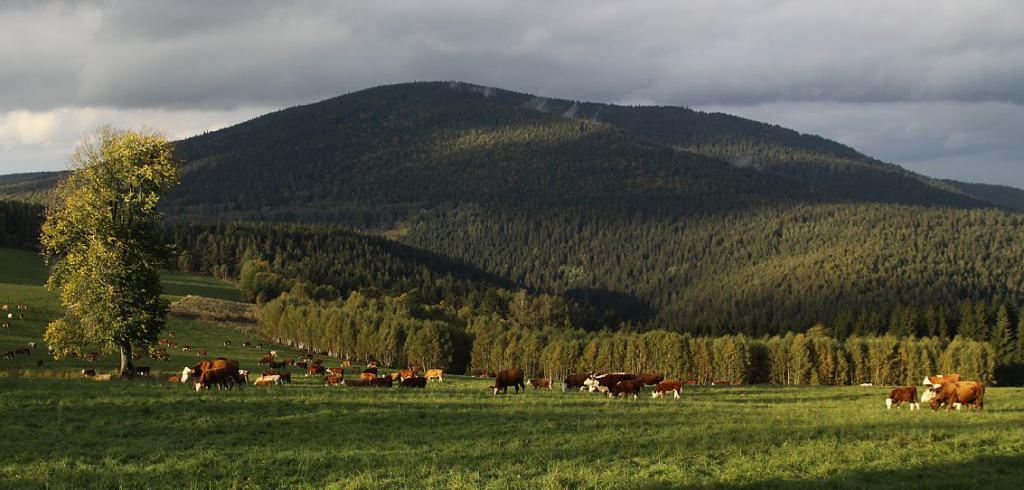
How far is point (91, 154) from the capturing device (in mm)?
39938

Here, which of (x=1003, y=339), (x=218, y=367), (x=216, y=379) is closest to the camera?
(x=216, y=379)

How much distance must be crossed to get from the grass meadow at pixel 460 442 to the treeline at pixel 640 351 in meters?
79.8

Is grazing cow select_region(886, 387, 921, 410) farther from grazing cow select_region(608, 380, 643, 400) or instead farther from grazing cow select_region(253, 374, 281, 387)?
grazing cow select_region(253, 374, 281, 387)

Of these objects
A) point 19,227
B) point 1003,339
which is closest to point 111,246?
point 1003,339

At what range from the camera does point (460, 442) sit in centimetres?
2459

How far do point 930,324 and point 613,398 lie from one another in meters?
125

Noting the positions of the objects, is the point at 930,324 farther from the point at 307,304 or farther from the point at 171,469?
the point at 171,469

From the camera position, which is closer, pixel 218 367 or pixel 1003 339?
pixel 218 367

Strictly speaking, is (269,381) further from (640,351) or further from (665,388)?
(640,351)

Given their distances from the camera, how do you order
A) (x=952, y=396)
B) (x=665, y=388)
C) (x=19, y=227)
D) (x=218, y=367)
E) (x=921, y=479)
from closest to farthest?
(x=921, y=479) → (x=952, y=396) → (x=218, y=367) → (x=665, y=388) → (x=19, y=227)

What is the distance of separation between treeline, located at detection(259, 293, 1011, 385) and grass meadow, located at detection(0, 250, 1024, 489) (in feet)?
262

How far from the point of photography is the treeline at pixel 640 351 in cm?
11225

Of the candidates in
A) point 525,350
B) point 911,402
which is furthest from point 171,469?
point 525,350

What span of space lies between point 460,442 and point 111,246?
25.2 metres
